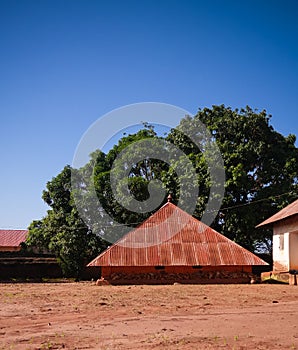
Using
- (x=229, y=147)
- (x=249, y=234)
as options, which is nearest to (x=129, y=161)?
(x=229, y=147)

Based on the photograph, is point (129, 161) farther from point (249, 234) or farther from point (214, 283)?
point (214, 283)

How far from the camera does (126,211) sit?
31.2 metres

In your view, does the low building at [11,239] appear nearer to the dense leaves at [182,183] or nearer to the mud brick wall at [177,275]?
the dense leaves at [182,183]

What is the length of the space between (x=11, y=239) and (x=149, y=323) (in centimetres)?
3750

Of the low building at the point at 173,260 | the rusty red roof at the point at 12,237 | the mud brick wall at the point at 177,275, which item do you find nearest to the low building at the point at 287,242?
the low building at the point at 173,260

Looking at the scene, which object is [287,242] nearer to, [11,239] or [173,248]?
[173,248]

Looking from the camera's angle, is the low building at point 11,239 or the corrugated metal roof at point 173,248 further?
the low building at point 11,239

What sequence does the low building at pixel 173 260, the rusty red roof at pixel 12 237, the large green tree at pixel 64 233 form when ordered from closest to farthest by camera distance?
the low building at pixel 173 260 < the large green tree at pixel 64 233 < the rusty red roof at pixel 12 237

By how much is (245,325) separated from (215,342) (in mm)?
1807

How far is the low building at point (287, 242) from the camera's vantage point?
2341 cm

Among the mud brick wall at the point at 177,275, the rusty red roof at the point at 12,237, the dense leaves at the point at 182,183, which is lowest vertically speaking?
the mud brick wall at the point at 177,275

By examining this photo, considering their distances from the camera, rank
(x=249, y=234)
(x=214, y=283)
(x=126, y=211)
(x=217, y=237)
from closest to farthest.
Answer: (x=214, y=283) → (x=217, y=237) → (x=249, y=234) → (x=126, y=211)

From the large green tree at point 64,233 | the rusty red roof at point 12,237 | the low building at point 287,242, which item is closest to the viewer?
the low building at point 287,242

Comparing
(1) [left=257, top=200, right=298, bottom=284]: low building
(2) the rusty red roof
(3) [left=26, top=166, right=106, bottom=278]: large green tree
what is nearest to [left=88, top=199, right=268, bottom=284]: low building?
(1) [left=257, top=200, right=298, bottom=284]: low building
